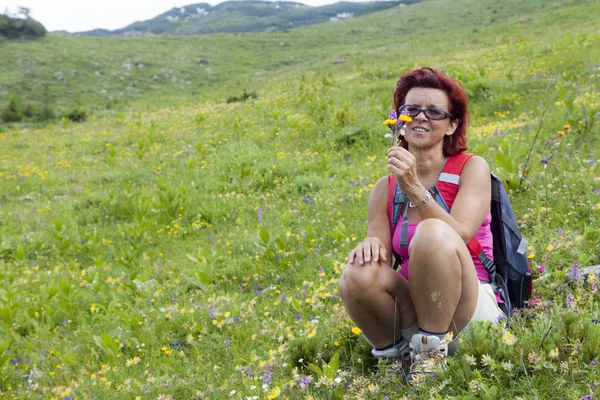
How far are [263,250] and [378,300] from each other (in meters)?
3.17

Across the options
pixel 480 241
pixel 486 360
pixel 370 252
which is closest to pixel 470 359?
pixel 486 360

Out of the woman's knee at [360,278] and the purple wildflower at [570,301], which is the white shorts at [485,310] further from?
the woman's knee at [360,278]

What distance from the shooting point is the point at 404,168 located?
269 cm

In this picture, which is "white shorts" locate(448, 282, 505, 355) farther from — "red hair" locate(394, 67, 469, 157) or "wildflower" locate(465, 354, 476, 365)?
"red hair" locate(394, 67, 469, 157)

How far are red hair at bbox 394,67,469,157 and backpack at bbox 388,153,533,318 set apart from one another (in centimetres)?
10

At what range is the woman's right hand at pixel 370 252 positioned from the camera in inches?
115

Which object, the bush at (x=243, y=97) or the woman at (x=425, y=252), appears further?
the bush at (x=243, y=97)

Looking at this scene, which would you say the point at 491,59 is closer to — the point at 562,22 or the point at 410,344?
the point at 562,22

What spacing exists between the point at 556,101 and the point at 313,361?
8.19m

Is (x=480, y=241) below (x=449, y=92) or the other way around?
below

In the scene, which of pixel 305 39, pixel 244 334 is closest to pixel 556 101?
pixel 244 334

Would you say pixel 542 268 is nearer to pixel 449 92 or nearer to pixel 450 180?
pixel 450 180

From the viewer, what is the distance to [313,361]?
3432 millimetres

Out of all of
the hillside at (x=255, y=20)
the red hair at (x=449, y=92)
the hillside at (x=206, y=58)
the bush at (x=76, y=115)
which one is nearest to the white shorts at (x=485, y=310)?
the red hair at (x=449, y=92)
